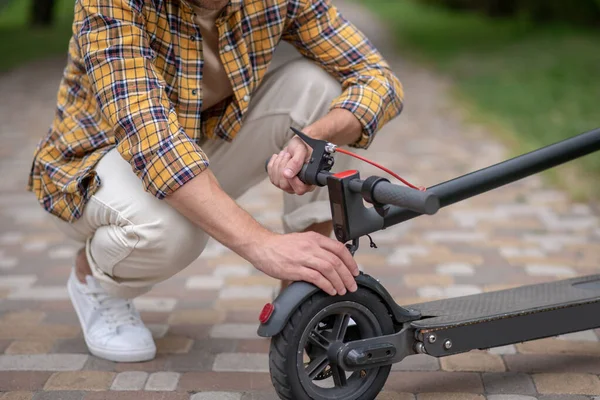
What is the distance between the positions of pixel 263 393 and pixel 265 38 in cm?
101

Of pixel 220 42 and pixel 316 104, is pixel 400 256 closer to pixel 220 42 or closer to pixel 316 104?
pixel 316 104

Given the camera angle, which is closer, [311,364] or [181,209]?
[311,364]

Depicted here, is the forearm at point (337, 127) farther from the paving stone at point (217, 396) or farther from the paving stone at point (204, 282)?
the paving stone at point (204, 282)

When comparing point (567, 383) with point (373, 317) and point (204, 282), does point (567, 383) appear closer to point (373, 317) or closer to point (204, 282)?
point (373, 317)

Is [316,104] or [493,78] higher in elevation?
[316,104]

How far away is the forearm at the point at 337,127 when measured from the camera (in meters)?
2.38

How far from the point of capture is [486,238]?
3740 millimetres

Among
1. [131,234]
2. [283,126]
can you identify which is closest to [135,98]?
[131,234]

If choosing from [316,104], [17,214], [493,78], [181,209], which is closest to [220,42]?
[316,104]

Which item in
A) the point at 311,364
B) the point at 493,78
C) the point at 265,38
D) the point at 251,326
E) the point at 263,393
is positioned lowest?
the point at 493,78

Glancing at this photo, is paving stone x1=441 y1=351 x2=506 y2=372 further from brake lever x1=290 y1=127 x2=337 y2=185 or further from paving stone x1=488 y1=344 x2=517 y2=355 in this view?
brake lever x1=290 y1=127 x2=337 y2=185

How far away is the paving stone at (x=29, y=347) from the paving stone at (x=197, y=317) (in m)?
0.41

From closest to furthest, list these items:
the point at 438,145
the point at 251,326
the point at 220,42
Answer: the point at 220,42 < the point at 251,326 < the point at 438,145

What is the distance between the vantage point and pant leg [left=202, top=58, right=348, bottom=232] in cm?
257
